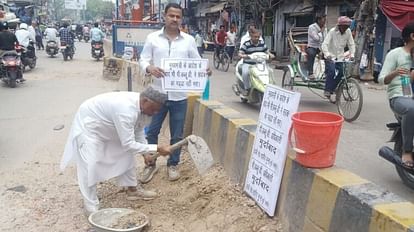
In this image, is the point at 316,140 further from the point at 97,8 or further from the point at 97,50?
the point at 97,8

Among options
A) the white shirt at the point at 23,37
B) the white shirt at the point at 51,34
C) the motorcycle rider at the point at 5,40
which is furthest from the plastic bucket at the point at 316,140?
the white shirt at the point at 51,34

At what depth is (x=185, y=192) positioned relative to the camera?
427 cm

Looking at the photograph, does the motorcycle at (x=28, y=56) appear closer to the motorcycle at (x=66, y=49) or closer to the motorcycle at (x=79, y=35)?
the motorcycle at (x=66, y=49)

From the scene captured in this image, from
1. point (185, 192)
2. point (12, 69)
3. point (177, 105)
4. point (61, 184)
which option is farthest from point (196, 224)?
point (12, 69)

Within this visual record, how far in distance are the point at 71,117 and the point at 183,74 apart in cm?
420

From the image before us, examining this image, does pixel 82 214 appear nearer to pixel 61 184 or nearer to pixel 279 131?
pixel 61 184

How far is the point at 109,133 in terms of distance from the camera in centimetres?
378

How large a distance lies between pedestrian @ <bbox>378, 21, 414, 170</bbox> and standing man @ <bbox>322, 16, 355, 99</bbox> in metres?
3.79

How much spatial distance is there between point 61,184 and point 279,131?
2519mm

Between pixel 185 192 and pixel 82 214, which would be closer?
pixel 82 214

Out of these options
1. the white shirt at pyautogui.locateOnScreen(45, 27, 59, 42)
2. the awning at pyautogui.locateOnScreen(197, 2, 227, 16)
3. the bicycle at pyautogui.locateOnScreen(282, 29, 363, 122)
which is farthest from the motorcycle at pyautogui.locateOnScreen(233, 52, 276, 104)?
the awning at pyautogui.locateOnScreen(197, 2, 227, 16)

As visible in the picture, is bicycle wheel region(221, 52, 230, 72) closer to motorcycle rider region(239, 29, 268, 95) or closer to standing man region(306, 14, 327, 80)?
standing man region(306, 14, 327, 80)

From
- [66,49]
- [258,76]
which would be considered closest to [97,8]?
[66,49]

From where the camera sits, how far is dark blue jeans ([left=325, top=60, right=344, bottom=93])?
7.98 metres
